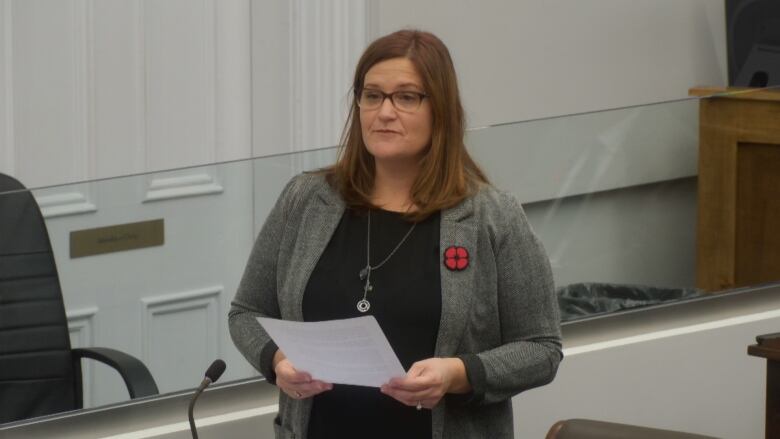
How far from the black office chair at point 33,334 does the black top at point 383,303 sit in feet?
2.00

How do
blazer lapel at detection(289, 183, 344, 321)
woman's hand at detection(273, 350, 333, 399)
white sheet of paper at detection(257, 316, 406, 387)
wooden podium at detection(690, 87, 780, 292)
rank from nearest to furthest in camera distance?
white sheet of paper at detection(257, 316, 406, 387) → woman's hand at detection(273, 350, 333, 399) → blazer lapel at detection(289, 183, 344, 321) → wooden podium at detection(690, 87, 780, 292)

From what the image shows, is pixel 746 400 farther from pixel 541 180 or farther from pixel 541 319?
pixel 541 319

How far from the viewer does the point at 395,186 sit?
100 inches

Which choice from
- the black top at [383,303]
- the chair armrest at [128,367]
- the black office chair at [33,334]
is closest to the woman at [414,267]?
the black top at [383,303]

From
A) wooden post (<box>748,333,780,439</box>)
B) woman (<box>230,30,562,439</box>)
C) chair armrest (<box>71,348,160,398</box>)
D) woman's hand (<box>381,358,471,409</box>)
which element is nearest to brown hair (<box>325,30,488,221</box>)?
woman (<box>230,30,562,439</box>)

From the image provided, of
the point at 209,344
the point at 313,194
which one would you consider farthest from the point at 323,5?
the point at 313,194

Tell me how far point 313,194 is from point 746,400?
1.95 metres

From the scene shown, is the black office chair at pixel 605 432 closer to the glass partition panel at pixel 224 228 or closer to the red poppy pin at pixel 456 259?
the red poppy pin at pixel 456 259

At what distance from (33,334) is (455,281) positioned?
0.98 metres

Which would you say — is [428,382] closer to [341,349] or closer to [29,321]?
[341,349]

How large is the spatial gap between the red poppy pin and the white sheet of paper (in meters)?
0.27

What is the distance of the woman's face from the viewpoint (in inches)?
96.2

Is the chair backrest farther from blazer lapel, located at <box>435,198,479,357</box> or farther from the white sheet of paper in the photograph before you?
blazer lapel, located at <box>435,198,479,357</box>

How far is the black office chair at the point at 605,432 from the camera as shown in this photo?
2467 millimetres
